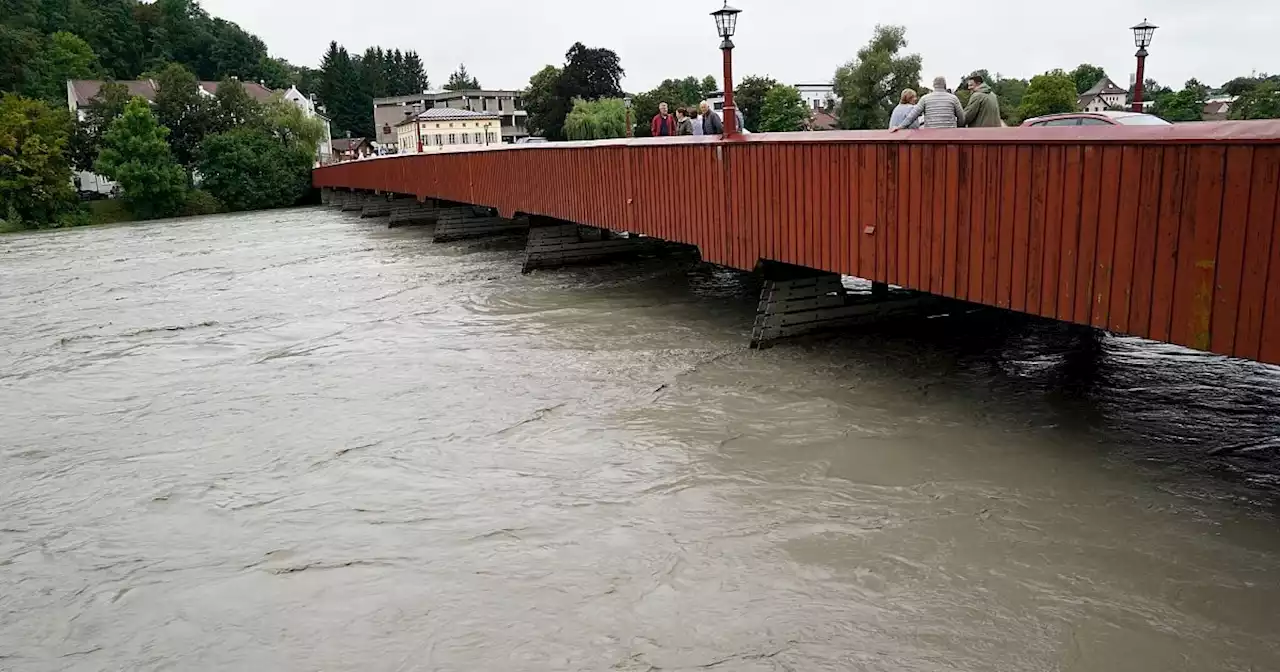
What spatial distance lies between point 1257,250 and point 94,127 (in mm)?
57418

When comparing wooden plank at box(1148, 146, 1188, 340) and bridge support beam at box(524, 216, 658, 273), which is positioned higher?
wooden plank at box(1148, 146, 1188, 340)

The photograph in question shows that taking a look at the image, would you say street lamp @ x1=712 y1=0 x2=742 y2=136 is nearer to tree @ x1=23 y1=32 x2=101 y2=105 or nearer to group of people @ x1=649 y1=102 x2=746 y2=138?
group of people @ x1=649 y1=102 x2=746 y2=138

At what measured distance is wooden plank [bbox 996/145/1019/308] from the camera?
661cm

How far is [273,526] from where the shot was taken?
626 cm

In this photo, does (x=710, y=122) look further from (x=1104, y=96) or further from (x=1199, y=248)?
(x=1104, y=96)

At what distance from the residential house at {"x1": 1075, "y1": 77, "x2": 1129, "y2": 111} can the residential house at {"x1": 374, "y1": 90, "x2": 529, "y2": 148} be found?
198 feet

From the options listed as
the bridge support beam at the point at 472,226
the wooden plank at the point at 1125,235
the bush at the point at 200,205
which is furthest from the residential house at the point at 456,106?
the wooden plank at the point at 1125,235

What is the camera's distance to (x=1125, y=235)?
5.75 m

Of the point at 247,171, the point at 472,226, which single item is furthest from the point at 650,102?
the point at 472,226

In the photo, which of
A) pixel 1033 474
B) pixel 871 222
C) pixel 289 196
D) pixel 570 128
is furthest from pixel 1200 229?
pixel 570 128

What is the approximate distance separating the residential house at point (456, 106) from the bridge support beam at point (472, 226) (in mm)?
81941

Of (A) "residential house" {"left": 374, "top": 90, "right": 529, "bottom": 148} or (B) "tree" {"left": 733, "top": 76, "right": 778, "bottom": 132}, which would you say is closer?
(B) "tree" {"left": 733, "top": 76, "right": 778, "bottom": 132}

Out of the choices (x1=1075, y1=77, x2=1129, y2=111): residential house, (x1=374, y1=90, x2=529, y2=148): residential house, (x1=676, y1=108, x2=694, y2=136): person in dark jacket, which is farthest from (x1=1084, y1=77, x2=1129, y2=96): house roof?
(x1=676, y1=108, x2=694, y2=136): person in dark jacket

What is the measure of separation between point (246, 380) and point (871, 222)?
6974mm
